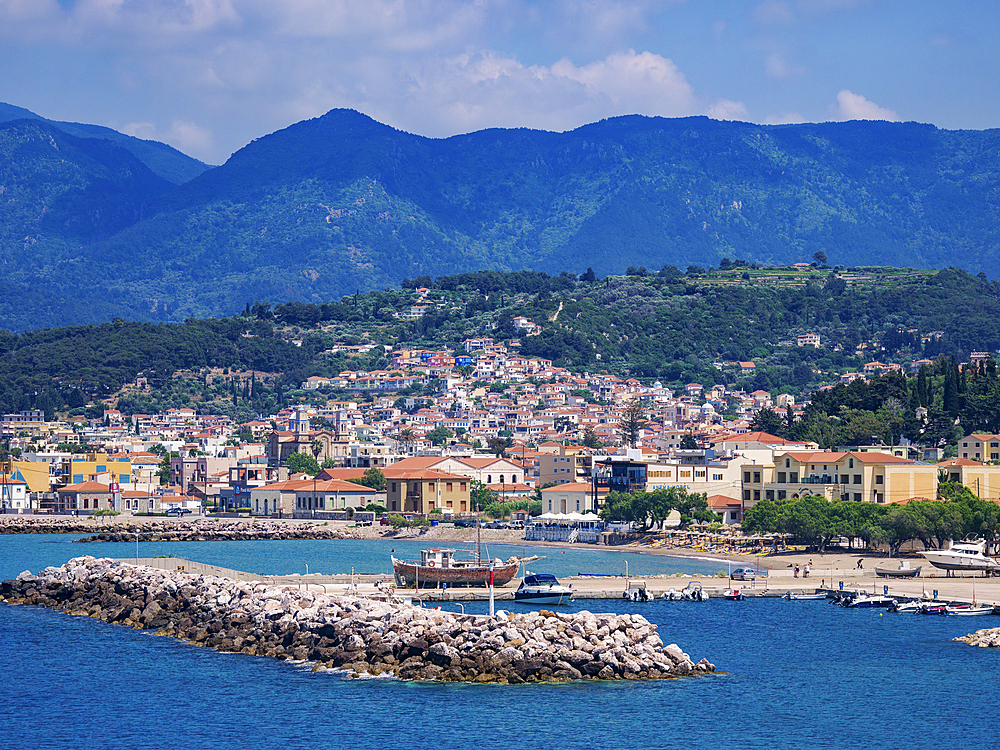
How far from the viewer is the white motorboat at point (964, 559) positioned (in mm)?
58250

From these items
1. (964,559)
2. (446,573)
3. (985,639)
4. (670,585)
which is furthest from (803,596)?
(446,573)

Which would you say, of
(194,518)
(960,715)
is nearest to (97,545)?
(194,518)

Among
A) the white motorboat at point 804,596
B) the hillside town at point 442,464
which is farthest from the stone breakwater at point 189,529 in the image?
the white motorboat at point 804,596

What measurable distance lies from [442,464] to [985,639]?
70653 mm

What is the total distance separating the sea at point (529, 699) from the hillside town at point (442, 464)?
113 ft

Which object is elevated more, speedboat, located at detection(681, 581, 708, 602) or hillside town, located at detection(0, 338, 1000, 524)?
hillside town, located at detection(0, 338, 1000, 524)

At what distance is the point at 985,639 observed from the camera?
41.4 m

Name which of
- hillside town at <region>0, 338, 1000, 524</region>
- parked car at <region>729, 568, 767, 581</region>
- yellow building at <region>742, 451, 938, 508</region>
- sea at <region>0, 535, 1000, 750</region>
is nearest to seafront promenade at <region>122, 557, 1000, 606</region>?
parked car at <region>729, 568, 767, 581</region>

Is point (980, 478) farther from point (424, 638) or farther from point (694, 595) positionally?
point (424, 638)

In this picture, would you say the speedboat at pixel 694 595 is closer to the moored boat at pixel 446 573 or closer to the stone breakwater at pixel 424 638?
the moored boat at pixel 446 573

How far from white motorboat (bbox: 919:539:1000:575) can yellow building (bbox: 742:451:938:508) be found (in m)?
13.7

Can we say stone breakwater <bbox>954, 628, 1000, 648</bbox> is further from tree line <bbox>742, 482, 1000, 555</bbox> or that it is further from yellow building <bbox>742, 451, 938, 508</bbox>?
yellow building <bbox>742, 451, 938, 508</bbox>

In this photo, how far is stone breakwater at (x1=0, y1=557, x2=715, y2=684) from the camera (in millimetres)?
35219

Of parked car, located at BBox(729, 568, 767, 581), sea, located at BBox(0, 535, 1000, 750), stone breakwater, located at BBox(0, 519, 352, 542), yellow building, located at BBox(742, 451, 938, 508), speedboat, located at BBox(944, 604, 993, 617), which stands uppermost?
yellow building, located at BBox(742, 451, 938, 508)
